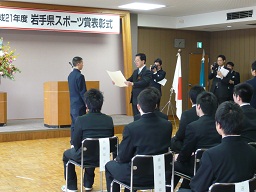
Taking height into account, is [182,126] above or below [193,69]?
below

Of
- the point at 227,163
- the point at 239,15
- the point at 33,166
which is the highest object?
the point at 239,15

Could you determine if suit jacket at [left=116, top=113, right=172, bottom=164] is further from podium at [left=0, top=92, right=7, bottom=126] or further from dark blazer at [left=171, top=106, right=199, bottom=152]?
podium at [left=0, top=92, right=7, bottom=126]

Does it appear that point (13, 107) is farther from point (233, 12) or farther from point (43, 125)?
point (233, 12)

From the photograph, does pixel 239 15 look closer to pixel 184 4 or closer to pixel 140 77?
pixel 184 4

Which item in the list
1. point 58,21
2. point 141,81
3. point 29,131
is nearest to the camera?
point 141,81

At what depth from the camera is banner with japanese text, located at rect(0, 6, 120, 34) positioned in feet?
29.9

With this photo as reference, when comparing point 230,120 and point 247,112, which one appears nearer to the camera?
point 230,120

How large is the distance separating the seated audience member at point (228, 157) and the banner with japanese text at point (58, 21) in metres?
7.50

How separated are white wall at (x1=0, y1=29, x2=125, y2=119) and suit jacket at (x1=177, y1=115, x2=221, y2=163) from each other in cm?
717

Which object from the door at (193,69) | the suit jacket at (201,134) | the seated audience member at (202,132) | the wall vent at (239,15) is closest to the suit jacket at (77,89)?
the seated audience member at (202,132)

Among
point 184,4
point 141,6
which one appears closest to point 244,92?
point 184,4

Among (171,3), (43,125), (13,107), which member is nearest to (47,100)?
(43,125)

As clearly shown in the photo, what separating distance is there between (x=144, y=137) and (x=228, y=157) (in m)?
0.93

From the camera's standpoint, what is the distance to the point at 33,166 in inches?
234
